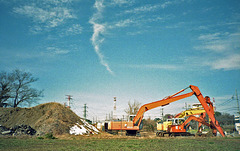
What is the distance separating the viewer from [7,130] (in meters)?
32.0

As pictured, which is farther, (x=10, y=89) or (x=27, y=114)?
(x=10, y=89)

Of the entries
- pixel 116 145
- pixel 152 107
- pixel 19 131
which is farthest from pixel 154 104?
pixel 19 131

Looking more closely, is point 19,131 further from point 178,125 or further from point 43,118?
point 178,125

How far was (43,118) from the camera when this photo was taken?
35.4 m

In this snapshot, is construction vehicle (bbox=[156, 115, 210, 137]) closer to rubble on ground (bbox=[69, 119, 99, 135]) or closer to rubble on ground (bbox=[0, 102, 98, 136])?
rubble on ground (bbox=[69, 119, 99, 135])

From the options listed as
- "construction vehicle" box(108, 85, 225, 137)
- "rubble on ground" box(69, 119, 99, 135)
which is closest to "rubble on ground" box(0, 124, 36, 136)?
"rubble on ground" box(69, 119, 99, 135)

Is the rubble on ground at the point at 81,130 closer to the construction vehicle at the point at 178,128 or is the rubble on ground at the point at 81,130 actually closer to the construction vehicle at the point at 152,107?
the construction vehicle at the point at 152,107

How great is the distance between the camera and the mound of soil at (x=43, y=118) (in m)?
32.9

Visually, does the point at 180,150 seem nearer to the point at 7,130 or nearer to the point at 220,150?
the point at 220,150

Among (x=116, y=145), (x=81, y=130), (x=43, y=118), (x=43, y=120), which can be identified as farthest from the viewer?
(x=43, y=118)

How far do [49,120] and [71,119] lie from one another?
149 inches

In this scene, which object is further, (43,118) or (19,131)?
(43,118)

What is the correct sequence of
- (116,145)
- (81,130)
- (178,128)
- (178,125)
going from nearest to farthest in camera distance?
(116,145), (178,128), (178,125), (81,130)

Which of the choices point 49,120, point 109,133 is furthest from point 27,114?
point 109,133
